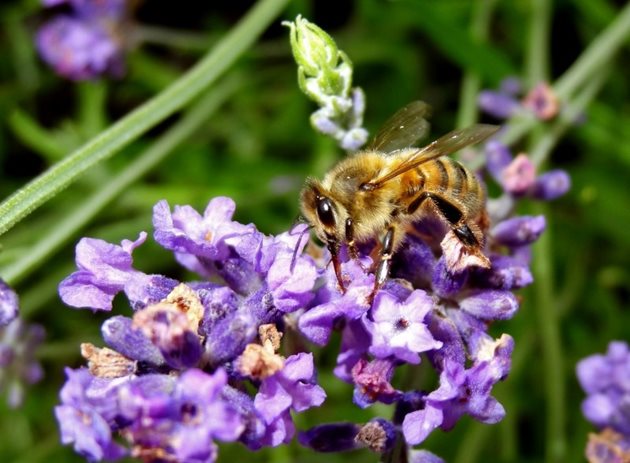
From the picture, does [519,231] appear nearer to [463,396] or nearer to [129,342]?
[463,396]

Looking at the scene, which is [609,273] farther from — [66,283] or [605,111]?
[66,283]

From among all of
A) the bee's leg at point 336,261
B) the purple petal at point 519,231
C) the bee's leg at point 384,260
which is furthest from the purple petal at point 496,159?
the bee's leg at point 336,261

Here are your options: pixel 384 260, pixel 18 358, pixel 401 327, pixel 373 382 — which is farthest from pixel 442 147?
pixel 18 358

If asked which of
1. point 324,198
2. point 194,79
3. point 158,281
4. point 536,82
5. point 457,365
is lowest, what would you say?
point 457,365

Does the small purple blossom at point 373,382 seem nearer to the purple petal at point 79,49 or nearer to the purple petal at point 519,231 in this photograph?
the purple petal at point 519,231

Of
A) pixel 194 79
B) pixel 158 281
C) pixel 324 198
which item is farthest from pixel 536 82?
pixel 158 281
